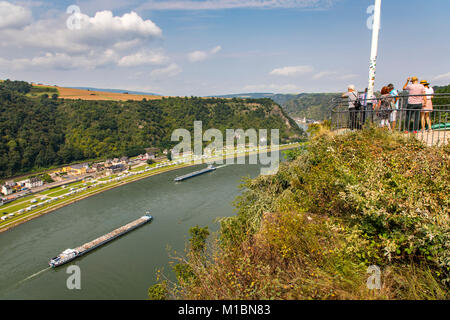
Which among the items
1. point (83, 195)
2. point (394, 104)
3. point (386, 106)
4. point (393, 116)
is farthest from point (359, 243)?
point (83, 195)

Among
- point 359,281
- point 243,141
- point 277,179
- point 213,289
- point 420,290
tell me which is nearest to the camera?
point 420,290

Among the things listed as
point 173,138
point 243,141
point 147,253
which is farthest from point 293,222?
point 173,138

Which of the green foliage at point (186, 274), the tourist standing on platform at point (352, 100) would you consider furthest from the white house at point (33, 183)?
the tourist standing on platform at point (352, 100)

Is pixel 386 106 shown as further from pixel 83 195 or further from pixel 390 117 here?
pixel 83 195

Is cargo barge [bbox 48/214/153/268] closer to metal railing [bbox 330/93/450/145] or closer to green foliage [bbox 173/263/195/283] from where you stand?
green foliage [bbox 173/263/195/283]

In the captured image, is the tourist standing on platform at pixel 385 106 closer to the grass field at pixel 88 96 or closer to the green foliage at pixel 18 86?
the grass field at pixel 88 96

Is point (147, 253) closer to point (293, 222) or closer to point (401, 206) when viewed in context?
point (293, 222)

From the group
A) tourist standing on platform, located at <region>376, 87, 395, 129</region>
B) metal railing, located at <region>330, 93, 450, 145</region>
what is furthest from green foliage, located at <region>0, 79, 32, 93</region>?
tourist standing on platform, located at <region>376, 87, 395, 129</region>
